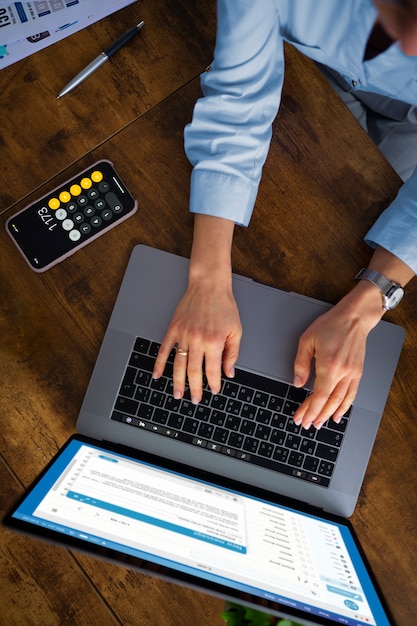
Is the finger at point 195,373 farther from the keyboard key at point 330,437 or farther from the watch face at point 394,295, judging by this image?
the watch face at point 394,295

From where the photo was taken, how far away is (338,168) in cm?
91

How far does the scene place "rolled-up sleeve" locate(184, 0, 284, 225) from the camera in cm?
84

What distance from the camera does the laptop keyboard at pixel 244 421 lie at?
2.79 ft

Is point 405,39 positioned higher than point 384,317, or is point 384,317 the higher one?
point 405,39

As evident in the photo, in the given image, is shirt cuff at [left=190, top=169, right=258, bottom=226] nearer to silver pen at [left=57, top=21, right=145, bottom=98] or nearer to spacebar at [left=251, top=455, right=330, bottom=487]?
silver pen at [left=57, top=21, right=145, bottom=98]

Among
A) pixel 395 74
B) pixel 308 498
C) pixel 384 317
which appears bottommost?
pixel 308 498

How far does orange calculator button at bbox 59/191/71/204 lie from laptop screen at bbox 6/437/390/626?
0.43 m

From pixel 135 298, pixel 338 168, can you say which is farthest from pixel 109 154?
pixel 338 168

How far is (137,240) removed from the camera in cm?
90

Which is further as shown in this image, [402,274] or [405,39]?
[402,274]

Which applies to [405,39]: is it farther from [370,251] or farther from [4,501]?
[4,501]

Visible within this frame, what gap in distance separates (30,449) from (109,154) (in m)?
0.55

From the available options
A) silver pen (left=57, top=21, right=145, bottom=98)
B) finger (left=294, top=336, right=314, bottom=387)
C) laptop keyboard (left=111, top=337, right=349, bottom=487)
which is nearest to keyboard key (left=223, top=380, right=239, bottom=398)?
laptop keyboard (left=111, top=337, right=349, bottom=487)

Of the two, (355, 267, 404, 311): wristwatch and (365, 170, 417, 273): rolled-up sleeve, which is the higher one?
(365, 170, 417, 273): rolled-up sleeve
